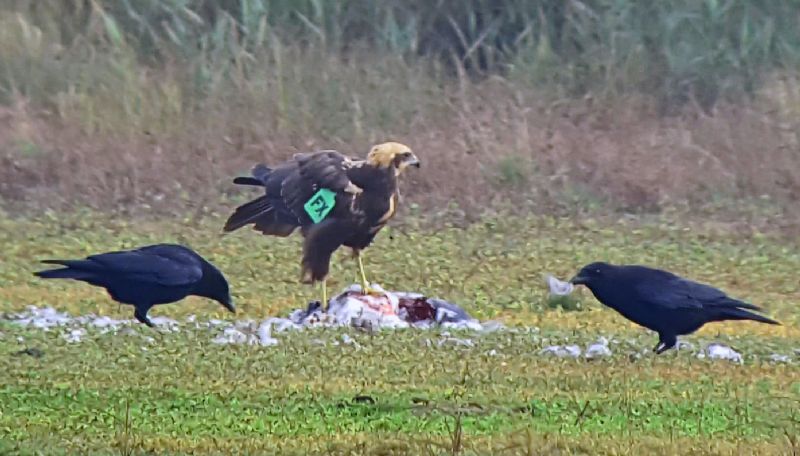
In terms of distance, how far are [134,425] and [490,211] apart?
8518mm

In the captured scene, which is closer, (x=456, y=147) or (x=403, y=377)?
(x=403, y=377)

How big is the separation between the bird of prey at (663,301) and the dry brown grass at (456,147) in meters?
5.42

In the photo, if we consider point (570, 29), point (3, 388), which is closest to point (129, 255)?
point (3, 388)

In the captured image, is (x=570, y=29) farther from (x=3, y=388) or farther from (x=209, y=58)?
(x=3, y=388)

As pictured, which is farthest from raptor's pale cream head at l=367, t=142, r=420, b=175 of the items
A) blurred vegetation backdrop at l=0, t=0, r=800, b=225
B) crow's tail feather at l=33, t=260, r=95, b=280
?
blurred vegetation backdrop at l=0, t=0, r=800, b=225

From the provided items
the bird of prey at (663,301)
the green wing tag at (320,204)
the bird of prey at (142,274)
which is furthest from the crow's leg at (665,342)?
the bird of prey at (142,274)

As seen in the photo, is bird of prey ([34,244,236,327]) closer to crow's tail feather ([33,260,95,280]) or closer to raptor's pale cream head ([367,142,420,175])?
crow's tail feather ([33,260,95,280])

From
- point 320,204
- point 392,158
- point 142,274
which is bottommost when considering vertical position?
point 320,204

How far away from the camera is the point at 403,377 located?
9.47 meters

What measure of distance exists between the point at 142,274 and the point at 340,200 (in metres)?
1.57

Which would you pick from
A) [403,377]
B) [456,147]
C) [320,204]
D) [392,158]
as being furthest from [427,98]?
[403,377]

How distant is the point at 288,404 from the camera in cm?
863

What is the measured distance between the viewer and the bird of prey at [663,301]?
10578 millimetres

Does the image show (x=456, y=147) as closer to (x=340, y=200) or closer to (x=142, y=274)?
(x=340, y=200)
